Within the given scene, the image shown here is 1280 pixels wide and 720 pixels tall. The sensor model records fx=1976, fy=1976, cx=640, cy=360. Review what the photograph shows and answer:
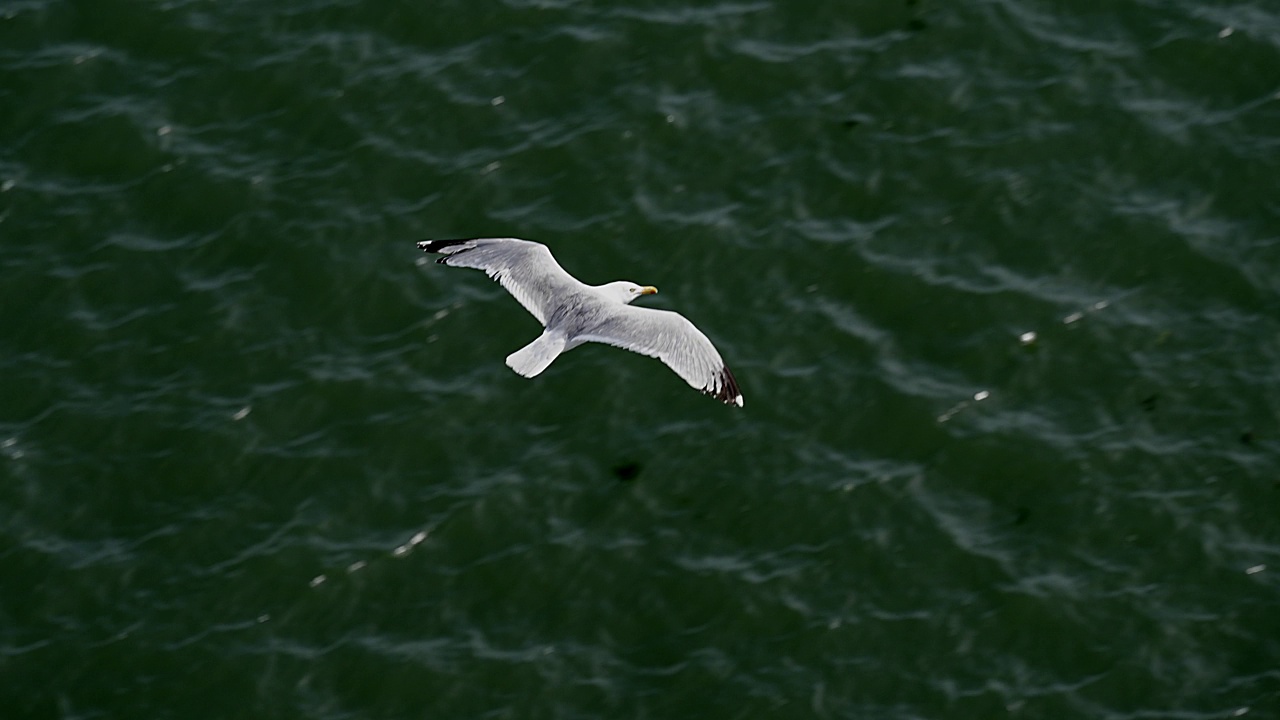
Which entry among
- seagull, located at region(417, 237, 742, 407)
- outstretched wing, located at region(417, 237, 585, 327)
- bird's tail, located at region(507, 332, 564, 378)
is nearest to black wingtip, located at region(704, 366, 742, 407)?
seagull, located at region(417, 237, 742, 407)

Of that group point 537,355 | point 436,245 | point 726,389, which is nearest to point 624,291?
point 537,355

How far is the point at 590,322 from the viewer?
21.4 m

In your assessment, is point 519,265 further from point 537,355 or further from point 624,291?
point 537,355

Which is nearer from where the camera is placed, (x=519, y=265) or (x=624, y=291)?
(x=624, y=291)

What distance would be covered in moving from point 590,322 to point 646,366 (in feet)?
7.19

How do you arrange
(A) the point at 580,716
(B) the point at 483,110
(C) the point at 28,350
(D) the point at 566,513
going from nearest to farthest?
1. (A) the point at 580,716
2. (D) the point at 566,513
3. (C) the point at 28,350
4. (B) the point at 483,110

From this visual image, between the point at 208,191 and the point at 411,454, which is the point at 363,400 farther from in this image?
the point at 208,191

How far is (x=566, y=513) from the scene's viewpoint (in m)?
22.3

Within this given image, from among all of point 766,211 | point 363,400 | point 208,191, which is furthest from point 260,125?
point 766,211

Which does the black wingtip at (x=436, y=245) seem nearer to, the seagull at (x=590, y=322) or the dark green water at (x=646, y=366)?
the seagull at (x=590, y=322)

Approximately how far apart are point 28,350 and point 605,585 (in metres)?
7.91

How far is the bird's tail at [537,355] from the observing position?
20.9 meters

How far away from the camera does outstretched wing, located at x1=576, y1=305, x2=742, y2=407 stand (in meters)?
21.1

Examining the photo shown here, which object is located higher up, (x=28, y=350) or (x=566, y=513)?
(x=28, y=350)
